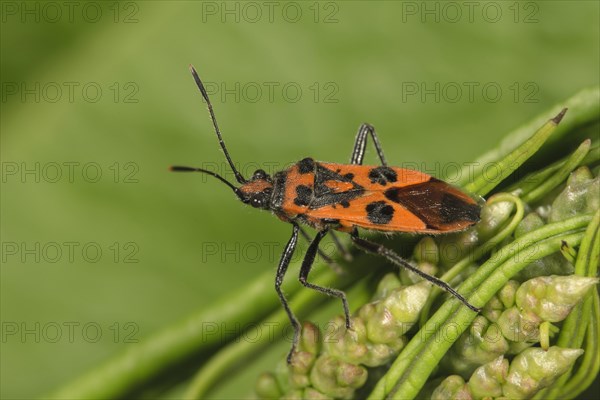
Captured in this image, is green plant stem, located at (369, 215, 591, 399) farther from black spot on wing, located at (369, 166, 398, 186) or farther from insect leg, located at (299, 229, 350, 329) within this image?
black spot on wing, located at (369, 166, 398, 186)

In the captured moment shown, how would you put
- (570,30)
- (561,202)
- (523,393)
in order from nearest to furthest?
(523,393) → (561,202) → (570,30)

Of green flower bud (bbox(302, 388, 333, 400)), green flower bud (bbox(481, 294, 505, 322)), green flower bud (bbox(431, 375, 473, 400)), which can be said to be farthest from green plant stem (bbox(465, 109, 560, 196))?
green flower bud (bbox(302, 388, 333, 400))

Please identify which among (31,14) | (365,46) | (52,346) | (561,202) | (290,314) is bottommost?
(52,346)

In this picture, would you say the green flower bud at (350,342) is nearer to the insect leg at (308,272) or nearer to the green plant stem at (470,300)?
the green plant stem at (470,300)

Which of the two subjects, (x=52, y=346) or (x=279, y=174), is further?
(x=52, y=346)

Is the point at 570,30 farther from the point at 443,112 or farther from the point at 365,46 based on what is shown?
the point at 365,46

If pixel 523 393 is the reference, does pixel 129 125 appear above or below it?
above

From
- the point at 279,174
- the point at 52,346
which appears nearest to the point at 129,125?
the point at 279,174

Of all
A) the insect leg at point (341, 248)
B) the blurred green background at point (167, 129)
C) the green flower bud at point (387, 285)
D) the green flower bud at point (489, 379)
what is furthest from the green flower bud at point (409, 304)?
the blurred green background at point (167, 129)
